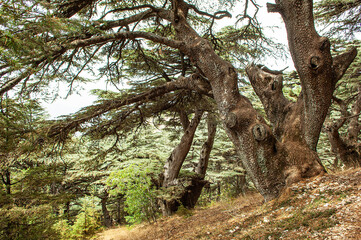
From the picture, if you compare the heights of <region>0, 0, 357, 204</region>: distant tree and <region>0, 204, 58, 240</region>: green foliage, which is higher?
<region>0, 0, 357, 204</region>: distant tree

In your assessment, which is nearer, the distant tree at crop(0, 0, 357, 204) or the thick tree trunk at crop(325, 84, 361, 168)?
the distant tree at crop(0, 0, 357, 204)

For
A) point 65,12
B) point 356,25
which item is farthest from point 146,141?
point 356,25

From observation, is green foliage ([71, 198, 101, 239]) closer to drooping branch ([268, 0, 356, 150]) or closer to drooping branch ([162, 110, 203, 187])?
drooping branch ([162, 110, 203, 187])

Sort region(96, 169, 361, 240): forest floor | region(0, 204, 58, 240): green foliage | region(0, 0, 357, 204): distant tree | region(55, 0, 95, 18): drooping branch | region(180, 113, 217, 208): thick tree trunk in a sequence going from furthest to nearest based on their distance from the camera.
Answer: region(180, 113, 217, 208): thick tree trunk → region(55, 0, 95, 18): drooping branch → region(0, 204, 58, 240): green foliage → region(0, 0, 357, 204): distant tree → region(96, 169, 361, 240): forest floor

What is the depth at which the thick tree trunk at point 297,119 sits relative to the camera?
3539mm

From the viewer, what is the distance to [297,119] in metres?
4.03

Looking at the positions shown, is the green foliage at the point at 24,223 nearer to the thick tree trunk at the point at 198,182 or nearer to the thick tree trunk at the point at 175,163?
the thick tree trunk at the point at 175,163

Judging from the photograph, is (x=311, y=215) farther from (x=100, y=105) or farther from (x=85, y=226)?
(x=85, y=226)

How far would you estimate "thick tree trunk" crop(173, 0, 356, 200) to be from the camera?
139 inches

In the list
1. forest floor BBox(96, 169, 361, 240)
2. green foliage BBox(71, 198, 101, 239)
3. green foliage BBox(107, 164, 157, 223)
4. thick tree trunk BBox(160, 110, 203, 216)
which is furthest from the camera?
thick tree trunk BBox(160, 110, 203, 216)

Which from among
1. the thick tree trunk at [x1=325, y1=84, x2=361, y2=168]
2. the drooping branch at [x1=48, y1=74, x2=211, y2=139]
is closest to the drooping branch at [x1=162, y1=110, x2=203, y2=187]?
the drooping branch at [x1=48, y1=74, x2=211, y2=139]

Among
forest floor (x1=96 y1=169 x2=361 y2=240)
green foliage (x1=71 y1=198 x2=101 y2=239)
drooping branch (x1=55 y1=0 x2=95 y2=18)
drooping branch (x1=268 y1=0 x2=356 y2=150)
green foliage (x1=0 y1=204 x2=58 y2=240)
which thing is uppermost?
drooping branch (x1=55 y1=0 x2=95 y2=18)

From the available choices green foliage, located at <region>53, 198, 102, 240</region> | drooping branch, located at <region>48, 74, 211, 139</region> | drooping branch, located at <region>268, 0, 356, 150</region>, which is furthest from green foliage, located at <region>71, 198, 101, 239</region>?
drooping branch, located at <region>268, 0, 356, 150</region>

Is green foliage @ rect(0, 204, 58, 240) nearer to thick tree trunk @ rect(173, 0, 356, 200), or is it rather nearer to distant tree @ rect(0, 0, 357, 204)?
distant tree @ rect(0, 0, 357, 204)
